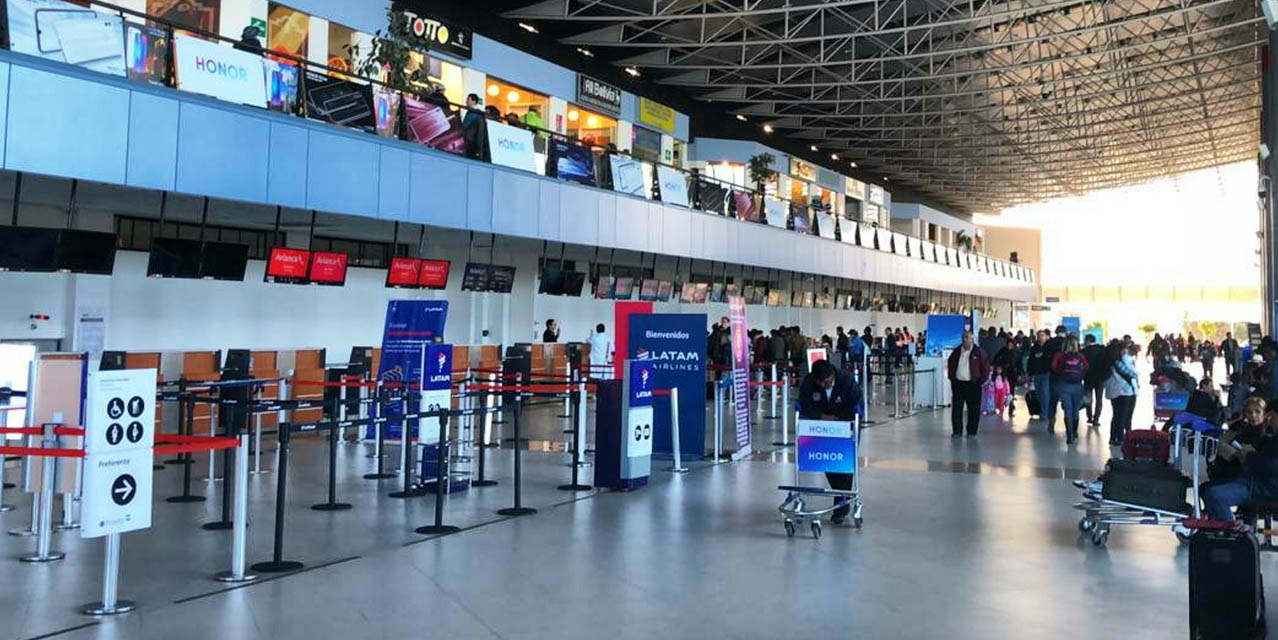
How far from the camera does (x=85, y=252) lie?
39.0 feet

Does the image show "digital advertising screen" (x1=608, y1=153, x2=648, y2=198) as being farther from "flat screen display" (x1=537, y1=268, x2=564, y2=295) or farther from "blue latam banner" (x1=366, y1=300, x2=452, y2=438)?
"blue latam banner" (x1=366, y1=300, x2=452, y2=438)

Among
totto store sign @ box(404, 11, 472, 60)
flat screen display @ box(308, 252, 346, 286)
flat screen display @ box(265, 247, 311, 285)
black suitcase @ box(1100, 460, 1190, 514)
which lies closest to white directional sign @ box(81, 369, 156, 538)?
black suitcase @ box(1100, 460, 1190, 514)

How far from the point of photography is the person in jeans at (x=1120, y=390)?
14625 millimetres

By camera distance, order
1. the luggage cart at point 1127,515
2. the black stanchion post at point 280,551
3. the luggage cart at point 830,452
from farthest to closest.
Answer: the luggage cart at point 830,452 < the luggage cart at point 1127,515 < the black stanchion post at point 280,551

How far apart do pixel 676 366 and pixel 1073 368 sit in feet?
21.5

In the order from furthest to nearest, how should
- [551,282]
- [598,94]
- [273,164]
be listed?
[598,94], [551,282], [273,164]

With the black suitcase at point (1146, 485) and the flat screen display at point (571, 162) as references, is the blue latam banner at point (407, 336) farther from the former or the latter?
the black suitcase at point (1146, 485)

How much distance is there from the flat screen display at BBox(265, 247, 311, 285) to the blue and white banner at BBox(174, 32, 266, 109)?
2587mm

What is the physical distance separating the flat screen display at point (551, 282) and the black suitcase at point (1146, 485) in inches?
510

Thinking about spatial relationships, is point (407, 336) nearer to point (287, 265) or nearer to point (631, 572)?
point (287, 265)

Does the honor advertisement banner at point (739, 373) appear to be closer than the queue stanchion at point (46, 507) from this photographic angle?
No

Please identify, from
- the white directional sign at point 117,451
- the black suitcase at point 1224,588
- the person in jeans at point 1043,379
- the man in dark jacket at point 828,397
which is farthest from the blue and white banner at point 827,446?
the person in jeans at point 1043,379

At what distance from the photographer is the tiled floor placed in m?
5.58

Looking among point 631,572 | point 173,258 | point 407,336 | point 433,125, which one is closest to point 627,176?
point 433,125
